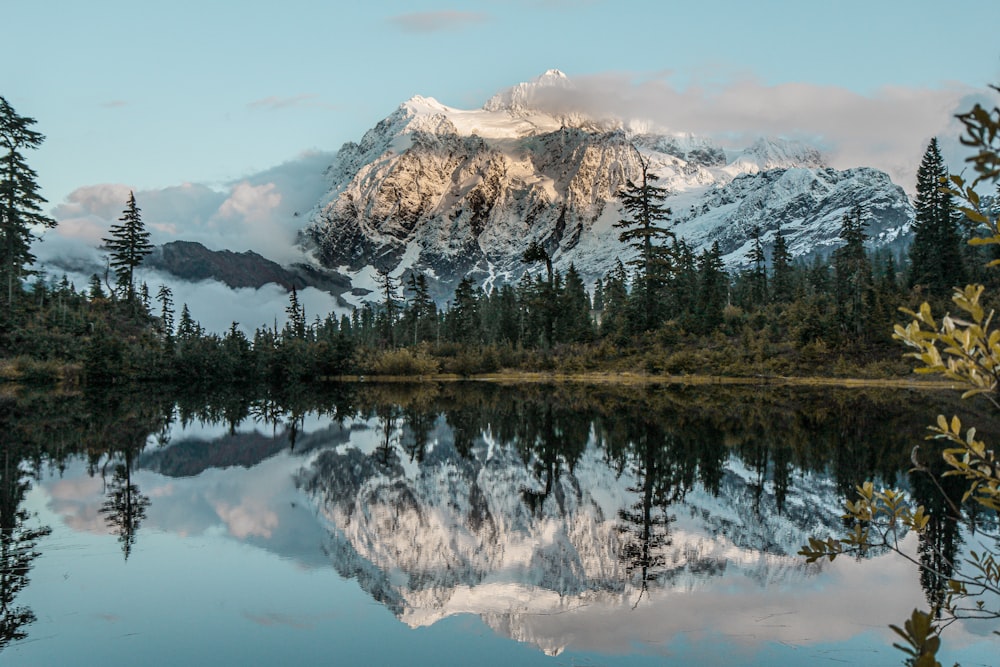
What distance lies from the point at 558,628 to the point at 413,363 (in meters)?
55.4

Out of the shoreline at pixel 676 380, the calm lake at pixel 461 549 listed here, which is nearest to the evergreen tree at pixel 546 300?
the shoreline at pixel 676 380

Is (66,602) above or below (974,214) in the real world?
below

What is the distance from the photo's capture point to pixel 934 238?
202ft

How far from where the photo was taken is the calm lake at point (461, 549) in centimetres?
794

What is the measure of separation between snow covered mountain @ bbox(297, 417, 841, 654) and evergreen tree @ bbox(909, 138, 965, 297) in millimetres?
49975

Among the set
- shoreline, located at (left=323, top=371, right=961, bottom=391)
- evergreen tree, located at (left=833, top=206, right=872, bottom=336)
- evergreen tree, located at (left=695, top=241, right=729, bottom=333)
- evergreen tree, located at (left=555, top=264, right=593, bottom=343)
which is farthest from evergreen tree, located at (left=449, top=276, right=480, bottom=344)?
evergreen tree, located at (left=833, top=206, right=872, bottom=336)

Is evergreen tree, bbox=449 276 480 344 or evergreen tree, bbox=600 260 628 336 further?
evergreen tree, bbox=449 276 480 344

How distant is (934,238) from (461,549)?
63.8 metres

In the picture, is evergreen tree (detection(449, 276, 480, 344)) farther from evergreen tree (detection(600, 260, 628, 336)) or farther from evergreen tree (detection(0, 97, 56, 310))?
evergreen tree (detection(0, 97, 56, 310))

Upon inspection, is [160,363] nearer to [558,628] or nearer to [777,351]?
[777,351]

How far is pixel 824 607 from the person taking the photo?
8.73m

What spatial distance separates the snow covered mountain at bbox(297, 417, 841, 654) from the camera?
9352 mm

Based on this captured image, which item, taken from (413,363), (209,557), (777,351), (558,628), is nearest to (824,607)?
(558,628)

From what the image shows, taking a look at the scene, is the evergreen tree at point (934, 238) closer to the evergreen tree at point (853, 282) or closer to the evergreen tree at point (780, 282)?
the evergreen tree at point (853, 282)
